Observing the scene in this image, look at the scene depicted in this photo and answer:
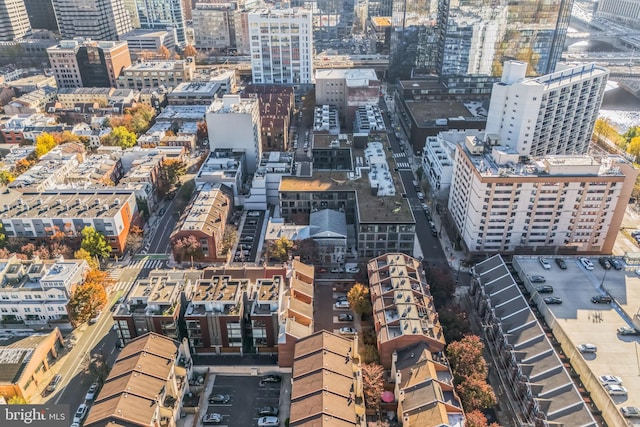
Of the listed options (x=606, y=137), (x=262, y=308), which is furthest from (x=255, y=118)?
(x=606, y=137)

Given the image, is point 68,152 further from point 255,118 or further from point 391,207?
point 391,207

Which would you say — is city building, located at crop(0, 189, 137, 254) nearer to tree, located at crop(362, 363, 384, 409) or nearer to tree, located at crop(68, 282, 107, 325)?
tree, located at crop(68, 282, 107, 325)

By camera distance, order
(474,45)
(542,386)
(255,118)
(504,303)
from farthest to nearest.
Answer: (474,45), (255,118), (504,303), (542,386)

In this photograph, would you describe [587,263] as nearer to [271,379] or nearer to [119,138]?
[271,379]

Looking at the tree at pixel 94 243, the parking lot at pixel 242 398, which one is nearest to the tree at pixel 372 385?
the parking lot at pixel 242 398

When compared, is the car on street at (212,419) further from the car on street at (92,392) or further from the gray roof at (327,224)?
the gray roof at (327,224)
